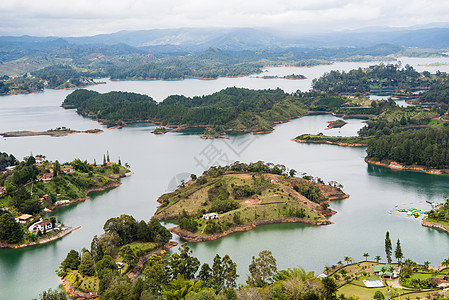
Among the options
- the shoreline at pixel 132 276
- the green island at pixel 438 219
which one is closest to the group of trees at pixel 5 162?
the shoreline at pixel 132 276

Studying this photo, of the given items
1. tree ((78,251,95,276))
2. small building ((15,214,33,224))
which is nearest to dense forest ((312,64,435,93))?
small building ((15,214,33,224))

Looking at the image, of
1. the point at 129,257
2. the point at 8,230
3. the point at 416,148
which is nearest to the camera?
the point at 129,257

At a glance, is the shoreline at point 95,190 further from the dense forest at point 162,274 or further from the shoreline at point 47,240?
the dense forest at point 162,274

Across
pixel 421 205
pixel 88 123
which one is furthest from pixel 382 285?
pixel 88 123

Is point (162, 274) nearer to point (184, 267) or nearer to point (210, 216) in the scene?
point (184, 267)

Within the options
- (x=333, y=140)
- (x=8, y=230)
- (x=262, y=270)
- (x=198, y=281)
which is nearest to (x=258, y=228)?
(x=262, y=270)

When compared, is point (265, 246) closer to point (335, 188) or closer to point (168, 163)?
point (335, 188)
